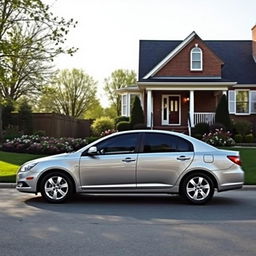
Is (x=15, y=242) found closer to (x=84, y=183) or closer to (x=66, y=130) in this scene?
(x=84, y=183)

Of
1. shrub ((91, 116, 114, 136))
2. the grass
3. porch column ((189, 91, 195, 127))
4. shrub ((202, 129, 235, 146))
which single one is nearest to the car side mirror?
the grass

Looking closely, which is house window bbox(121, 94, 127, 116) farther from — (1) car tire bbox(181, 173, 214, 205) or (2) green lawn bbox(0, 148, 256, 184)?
(1) car tire bbox(181, 173, 214, 205)

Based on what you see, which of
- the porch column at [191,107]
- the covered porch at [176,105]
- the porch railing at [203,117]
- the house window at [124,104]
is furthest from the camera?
the house window at [124,104]

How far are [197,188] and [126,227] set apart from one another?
299 centimetres

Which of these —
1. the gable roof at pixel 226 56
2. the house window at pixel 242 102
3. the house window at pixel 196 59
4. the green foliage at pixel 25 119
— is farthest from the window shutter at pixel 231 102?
the green foliage at pixel 25 119

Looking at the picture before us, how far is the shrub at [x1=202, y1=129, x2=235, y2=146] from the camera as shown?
2514 cm

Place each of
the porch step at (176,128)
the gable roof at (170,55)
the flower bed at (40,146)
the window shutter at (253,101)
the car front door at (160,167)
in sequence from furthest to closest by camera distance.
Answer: the window shutter at (253,101)
the gable roof at (170,55)
the porch step at (176,128)
the flower bed at (40,146)
the car front door at (160,167)

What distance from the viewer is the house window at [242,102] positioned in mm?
32531

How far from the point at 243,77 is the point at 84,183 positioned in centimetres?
2465

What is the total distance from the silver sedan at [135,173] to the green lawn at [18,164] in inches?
156

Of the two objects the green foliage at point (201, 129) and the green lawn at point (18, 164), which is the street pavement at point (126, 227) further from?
the green foliage at point (201, 129)

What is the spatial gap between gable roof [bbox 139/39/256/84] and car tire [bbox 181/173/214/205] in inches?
826

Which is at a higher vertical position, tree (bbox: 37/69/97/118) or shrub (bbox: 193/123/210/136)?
tree (bbox: 37/69/97/118)

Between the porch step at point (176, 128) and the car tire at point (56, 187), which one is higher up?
the porch step at point (176, 128)
